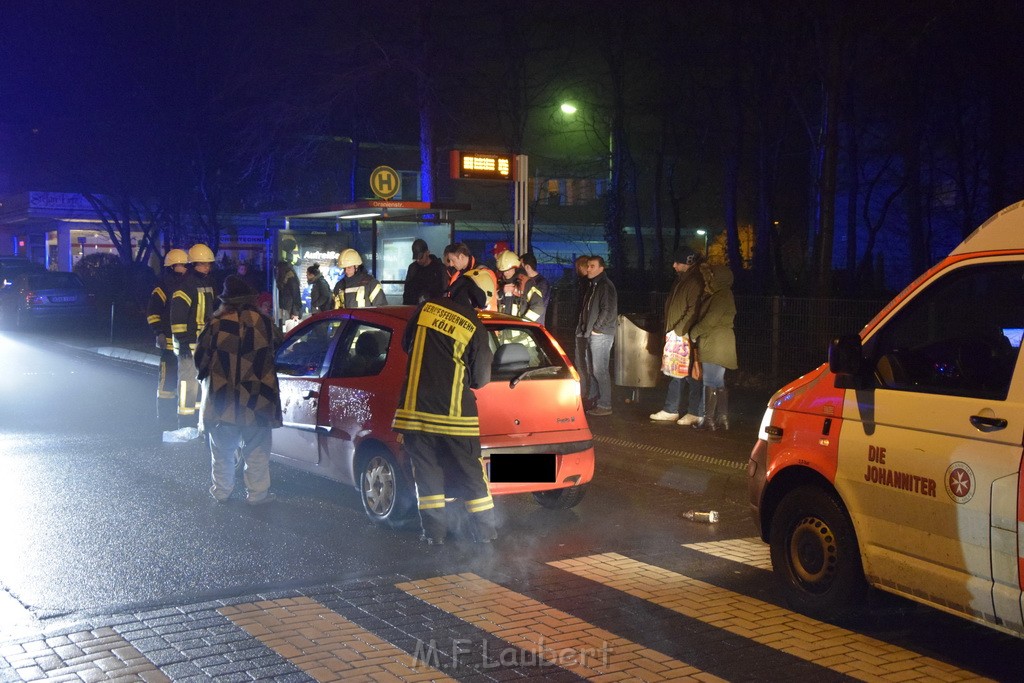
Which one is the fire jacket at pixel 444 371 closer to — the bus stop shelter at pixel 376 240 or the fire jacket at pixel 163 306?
the fire jacket at pixel 163 306

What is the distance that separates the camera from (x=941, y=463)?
4902 millimetres

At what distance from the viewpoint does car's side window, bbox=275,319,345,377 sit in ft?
28.1

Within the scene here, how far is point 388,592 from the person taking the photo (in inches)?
241

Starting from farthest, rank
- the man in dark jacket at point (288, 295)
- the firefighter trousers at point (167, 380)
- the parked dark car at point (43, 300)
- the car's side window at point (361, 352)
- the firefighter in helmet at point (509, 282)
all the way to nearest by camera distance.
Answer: the parked dark car at point (43, 300) < the man in dark jacket at point (288, 295) < the firefighter in helmet at point (509, 282) < the firefighter trousers at point (167, 380) < the car's side window at point (361, 352)

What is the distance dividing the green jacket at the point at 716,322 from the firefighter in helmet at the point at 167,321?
550cm

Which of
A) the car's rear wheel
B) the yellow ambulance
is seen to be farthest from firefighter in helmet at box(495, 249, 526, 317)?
the yellow ambulance

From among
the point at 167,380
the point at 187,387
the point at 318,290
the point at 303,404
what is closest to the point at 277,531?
the point at 303,404

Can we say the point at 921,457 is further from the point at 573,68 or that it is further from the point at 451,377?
the point at 573,68

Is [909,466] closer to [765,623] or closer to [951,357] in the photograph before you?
[951,357]

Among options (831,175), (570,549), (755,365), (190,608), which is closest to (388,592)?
(190,608)

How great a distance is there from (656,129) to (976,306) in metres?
32.1

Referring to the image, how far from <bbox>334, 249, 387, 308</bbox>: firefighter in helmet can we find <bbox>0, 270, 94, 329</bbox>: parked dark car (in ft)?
64.7

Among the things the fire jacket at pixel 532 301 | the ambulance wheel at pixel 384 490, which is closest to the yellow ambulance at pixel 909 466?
the ambulance wheel at pixel 384 490

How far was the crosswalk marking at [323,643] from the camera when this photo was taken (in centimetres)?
484
